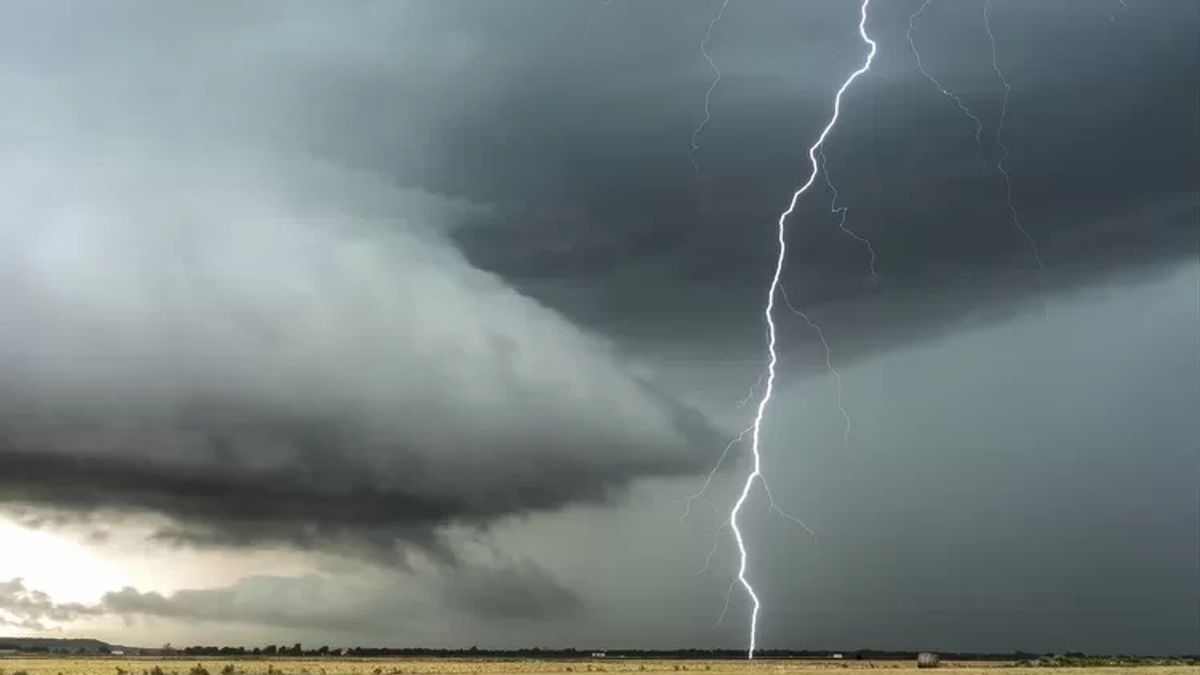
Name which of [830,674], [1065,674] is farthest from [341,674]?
[1065,674]

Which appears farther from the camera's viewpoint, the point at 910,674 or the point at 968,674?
the point at 910,674

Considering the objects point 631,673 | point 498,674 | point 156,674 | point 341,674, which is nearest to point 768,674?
point 631,673

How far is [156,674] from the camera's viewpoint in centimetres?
6444

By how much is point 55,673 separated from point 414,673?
75.2 feet

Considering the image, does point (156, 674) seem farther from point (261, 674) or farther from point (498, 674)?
point (498, 674)

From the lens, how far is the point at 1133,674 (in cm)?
6725

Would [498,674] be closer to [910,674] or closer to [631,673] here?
[631,673]

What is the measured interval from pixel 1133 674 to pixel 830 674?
713 inches

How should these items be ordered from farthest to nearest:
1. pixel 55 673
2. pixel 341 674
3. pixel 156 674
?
pixel 341 674, pixel 55 673, pixel 156 674

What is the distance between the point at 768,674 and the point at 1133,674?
21969mm

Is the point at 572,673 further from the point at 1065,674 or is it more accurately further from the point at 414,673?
the point at 1065,674

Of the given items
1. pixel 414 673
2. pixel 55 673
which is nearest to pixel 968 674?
pixel 414 673

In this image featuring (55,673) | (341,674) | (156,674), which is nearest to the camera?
(156,674)

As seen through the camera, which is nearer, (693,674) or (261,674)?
(261,674)
